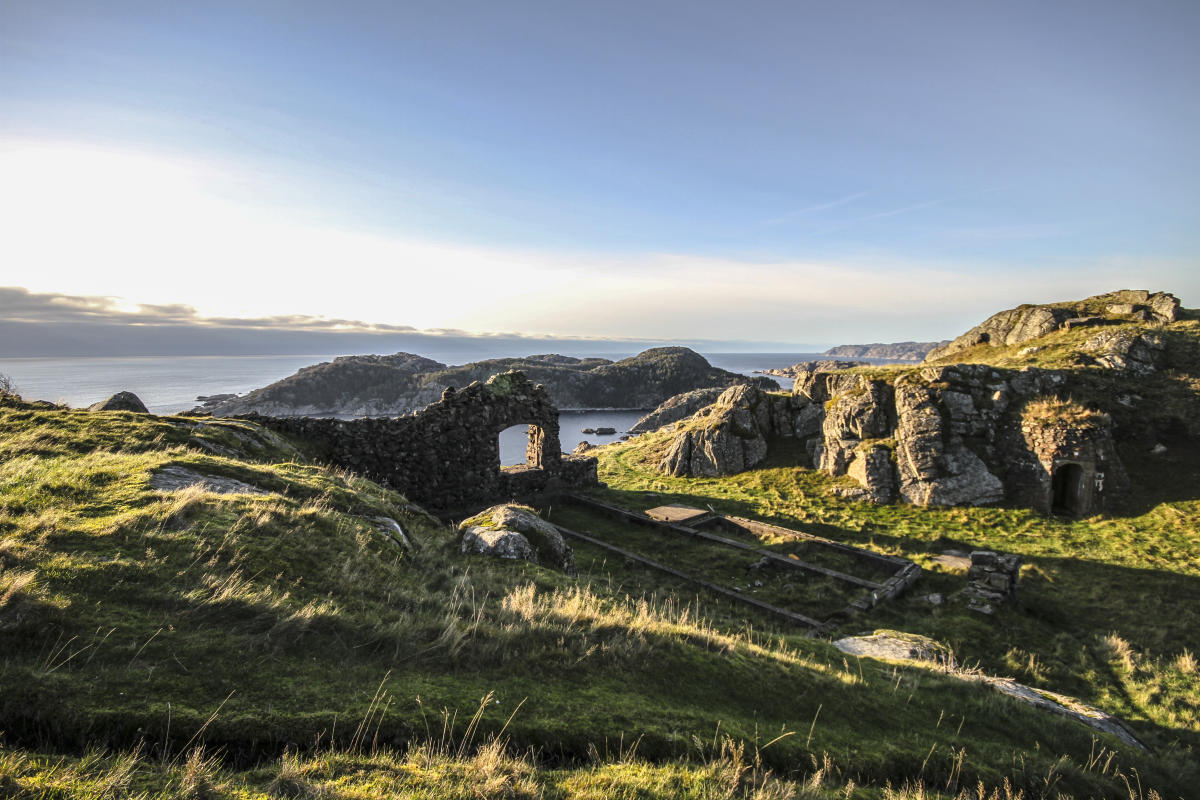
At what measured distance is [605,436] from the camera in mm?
106625

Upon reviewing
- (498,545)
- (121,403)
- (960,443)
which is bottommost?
(498,545)

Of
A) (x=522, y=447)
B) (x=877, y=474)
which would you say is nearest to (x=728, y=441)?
(x=877, y=474)

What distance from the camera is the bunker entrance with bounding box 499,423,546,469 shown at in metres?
26.1

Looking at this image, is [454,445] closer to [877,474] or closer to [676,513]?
[676,513]

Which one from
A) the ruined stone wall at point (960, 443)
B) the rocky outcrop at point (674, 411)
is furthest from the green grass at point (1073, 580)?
the rocky outcrop at point (674, 411)

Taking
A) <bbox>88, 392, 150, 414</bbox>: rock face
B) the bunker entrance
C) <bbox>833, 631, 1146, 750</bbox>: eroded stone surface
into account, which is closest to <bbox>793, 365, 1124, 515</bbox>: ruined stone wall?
<bbox>833, 631, 1146, 750</bbox>: eroded stone surface

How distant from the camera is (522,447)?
90.7m

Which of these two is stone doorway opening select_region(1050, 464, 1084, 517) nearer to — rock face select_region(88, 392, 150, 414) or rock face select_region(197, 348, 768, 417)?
rock face select_region(88, 392, 150, 414)

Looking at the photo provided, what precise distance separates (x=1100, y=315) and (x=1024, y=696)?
1397 inches

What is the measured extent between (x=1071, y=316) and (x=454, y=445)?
3985 centimetres

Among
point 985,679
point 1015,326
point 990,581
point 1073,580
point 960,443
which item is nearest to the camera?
point 985,679

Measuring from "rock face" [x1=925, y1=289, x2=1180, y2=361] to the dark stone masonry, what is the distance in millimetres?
32367

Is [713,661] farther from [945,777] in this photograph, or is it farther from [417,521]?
[417,521]

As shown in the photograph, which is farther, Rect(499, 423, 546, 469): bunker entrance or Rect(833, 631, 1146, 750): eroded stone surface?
Rect(499, 423, 546, 469): bunker entrance
